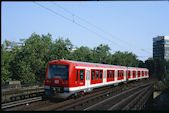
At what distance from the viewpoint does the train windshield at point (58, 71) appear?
1644cm

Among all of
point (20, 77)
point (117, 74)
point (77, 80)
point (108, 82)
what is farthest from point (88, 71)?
point (20, 77)

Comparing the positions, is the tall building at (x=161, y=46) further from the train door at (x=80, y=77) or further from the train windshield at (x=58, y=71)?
the train windshield at (x=58, y=71)

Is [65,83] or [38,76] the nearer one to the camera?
[65,83]

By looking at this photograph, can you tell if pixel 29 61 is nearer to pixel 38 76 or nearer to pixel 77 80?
pixel 38 76

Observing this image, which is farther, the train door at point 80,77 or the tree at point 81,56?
the tree at point 81,56

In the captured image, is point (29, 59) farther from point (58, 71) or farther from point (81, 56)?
point (81, 56)

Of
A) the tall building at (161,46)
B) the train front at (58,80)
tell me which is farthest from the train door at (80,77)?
the tall building at (161,46)

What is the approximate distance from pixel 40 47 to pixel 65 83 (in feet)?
68.7

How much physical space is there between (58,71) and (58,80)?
2.38ft

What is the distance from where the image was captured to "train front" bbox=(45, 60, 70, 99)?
16.2 metres

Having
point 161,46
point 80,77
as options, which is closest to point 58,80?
point 80,77

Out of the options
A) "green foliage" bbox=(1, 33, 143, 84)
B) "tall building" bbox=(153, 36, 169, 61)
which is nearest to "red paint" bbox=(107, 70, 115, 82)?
"green foliage" bbox=(1, 33, 143, 84)

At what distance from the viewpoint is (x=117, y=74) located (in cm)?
2880

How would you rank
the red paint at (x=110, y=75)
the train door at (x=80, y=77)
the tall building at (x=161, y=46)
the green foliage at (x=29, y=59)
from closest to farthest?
the train door at (x=80, y=77)
the red paint at (x=110, y=75)
the green foliage at (x=29, y=59)
the tall building at (x=161, y=46)
